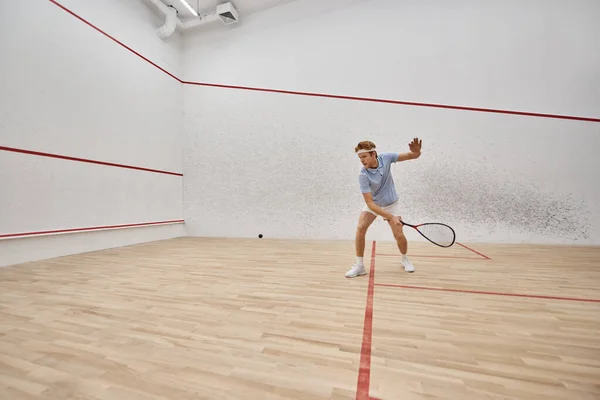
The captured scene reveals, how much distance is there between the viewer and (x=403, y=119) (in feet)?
11.8

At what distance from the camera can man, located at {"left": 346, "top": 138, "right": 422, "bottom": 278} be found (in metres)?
1.66

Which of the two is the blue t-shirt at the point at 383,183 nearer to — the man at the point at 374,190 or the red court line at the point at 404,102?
the man at the point at 374,190

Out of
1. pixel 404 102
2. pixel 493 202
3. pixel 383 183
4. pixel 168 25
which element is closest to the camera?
pixel 383 183

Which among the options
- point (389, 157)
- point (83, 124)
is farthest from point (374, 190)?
point (83, 124)

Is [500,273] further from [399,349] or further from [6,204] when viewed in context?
[6,204]

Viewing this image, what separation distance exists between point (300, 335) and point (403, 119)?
3323 millimetres

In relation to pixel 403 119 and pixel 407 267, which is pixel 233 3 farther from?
pixel 407 267

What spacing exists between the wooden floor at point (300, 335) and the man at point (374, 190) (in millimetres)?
178

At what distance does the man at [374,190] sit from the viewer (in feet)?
5.46

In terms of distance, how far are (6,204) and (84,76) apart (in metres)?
1.44

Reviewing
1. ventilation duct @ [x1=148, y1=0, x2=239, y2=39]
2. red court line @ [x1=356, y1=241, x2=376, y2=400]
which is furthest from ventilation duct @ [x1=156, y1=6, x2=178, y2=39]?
red court line @ [x1=356, y1=241, x2=376, y2=400]

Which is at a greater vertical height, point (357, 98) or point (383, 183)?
point (357, 98)

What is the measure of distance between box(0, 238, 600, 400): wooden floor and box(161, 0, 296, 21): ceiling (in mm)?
3903

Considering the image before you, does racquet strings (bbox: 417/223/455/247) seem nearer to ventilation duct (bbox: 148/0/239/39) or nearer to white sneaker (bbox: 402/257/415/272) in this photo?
white sneaker (bbox: 402/257/415/272)
